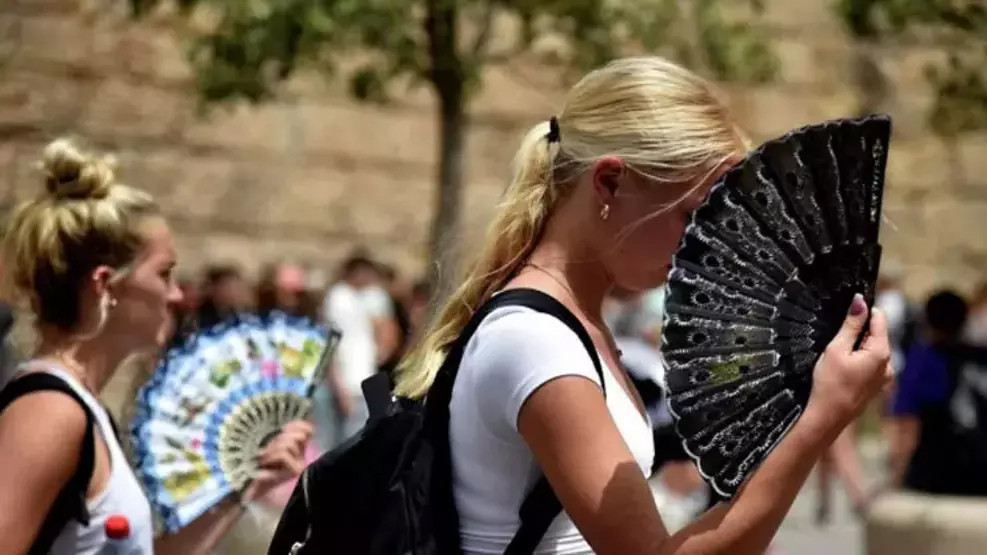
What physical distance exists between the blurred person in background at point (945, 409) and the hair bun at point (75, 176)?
6321 millimetres

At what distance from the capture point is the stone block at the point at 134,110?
57.3ft

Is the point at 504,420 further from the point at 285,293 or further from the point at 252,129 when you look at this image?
the point at 252,129

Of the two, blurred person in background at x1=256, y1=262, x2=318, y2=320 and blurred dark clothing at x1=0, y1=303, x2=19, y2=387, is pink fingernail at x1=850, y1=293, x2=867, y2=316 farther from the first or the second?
blurred person in background at x1=256, y1=262, x2=318, y2=320

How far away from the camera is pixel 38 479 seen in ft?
12.0

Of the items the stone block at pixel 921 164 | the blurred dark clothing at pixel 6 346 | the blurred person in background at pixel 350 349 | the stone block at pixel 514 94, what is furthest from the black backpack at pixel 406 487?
the stone block at pixel 921 164

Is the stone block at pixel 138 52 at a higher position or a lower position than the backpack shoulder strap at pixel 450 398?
lower

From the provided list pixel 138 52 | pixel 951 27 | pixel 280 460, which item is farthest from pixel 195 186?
pixel 280 460

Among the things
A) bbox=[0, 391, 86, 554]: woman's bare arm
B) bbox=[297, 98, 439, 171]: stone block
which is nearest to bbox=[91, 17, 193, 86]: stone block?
bbox=[297, 98, 439, 171]: stone block

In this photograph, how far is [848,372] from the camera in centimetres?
271

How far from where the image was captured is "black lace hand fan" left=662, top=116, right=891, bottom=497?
271 cm

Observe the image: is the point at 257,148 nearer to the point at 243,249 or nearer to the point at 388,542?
the point at 243,249

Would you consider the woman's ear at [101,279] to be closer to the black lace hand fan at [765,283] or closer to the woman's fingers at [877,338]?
the black lace hand fan at [765,283]

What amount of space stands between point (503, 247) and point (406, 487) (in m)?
0.40

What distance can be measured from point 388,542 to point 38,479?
981 millimetres
